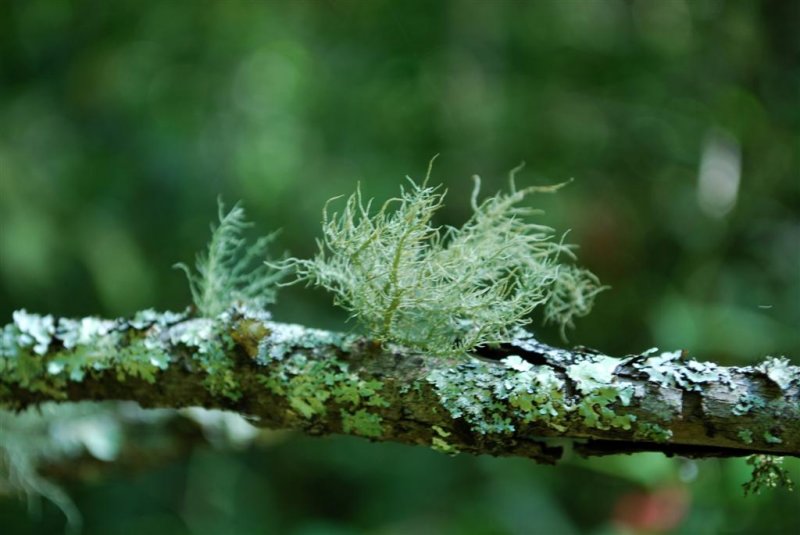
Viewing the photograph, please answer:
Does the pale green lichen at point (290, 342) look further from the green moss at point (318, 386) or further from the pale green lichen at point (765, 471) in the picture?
the pale green lichen at point (765, 471)

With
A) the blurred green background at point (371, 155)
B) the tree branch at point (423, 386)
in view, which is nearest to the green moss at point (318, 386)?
the tree branch at point (423, 386)

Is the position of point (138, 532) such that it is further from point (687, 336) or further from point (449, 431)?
point (449, 431)

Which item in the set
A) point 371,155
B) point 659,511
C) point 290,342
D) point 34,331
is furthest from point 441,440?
point 371,155

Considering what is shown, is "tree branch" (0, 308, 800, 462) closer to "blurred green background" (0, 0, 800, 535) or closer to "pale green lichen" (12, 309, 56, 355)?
"pale green lichen" (12, 309, 56, 355)

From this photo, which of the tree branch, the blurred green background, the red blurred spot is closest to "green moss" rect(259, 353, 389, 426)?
the tree branch

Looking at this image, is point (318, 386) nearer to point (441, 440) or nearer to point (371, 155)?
point (441, 440)

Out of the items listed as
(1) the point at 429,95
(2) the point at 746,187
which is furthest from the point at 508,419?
(1) the point at 429,95
